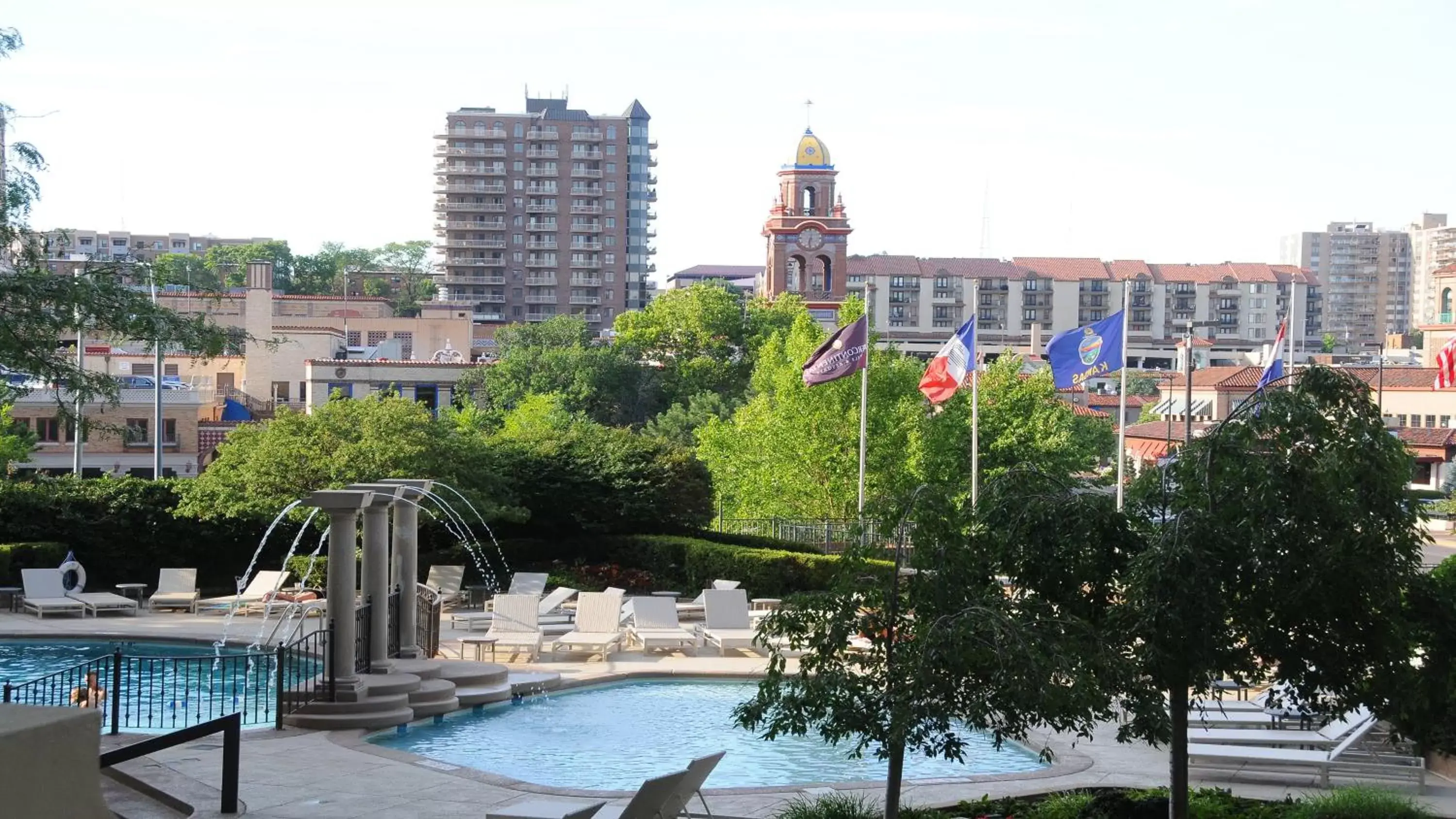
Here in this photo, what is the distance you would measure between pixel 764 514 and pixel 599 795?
97.7ft

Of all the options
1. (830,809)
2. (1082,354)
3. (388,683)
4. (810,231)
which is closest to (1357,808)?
(830,809)

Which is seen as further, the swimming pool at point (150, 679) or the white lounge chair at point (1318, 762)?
the swimming pool at point (150, 679)

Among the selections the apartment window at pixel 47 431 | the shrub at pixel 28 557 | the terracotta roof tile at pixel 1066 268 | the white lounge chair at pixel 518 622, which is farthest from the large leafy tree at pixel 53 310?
the terracotta roof tile at pixel 1066 268

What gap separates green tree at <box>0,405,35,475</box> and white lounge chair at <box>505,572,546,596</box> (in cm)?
2371

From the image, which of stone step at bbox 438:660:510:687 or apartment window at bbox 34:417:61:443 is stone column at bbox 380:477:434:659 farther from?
apartment window at bbox 34:417:61:443

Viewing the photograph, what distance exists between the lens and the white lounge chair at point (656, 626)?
80.0ft

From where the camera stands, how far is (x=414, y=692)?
756 inches

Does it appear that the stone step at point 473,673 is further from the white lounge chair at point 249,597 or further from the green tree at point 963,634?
the green tree at point 963,634

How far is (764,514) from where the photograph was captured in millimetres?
44000

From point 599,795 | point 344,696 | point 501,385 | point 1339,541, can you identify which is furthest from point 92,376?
point 501,385

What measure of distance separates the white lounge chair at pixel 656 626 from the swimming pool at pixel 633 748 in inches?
120

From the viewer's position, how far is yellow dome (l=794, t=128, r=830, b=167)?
108 metres

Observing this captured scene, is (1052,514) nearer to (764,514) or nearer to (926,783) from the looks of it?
(926,783)

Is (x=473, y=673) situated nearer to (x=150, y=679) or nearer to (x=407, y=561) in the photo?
(x=407, y=561)
